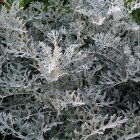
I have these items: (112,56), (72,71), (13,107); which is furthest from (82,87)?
(13,107)

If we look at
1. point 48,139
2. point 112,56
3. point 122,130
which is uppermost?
point 112,56

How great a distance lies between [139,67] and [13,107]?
1.96ft

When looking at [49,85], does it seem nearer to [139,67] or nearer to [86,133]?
[86,133]

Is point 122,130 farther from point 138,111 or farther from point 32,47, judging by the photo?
point 32,47

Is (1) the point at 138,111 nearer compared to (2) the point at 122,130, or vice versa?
(2) the point at 122,130

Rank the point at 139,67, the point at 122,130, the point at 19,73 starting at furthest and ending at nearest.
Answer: the point at 19,73 < the point at 139,67 < the point at 122,130

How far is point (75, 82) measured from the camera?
1610 millimetres

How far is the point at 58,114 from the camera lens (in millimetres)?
1477

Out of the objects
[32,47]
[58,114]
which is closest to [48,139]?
[58,114]

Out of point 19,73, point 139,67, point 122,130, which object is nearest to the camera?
point 122,130

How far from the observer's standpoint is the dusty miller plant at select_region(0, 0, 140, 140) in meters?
1.48

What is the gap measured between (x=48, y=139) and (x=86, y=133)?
0.21 meters

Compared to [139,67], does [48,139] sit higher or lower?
lower

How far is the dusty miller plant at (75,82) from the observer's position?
4.86 feet
